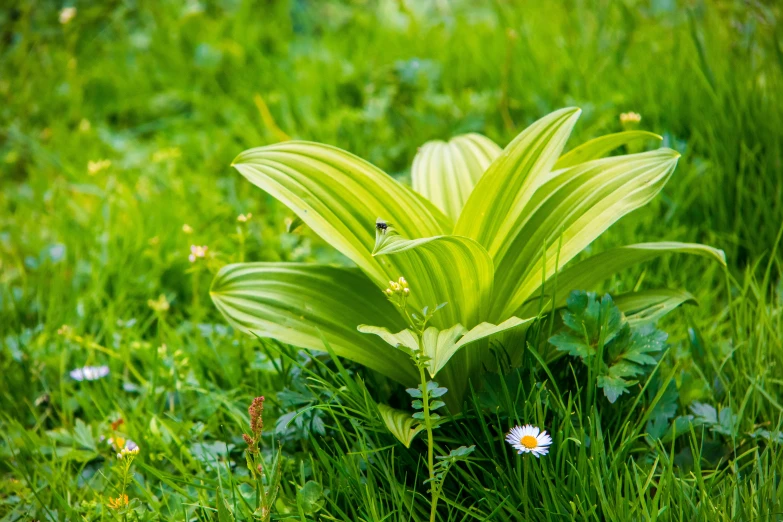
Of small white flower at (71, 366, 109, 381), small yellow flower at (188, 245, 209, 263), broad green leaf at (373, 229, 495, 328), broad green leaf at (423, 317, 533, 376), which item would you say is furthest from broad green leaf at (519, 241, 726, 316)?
small white flower at (71, 366, 109, 381)

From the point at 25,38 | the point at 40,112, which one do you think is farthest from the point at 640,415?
the point at 25,38

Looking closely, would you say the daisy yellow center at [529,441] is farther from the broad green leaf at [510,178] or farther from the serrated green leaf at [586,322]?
the broad green leaf at [510,178]

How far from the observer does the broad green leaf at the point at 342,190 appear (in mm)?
1469

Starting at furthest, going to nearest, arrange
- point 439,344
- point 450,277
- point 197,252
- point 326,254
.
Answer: point 326,254, point 197,252, point 450,277, point 439,344

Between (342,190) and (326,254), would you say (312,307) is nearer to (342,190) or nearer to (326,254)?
(342,190)

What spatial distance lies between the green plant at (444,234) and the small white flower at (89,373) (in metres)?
0.50

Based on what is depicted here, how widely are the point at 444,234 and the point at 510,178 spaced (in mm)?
180

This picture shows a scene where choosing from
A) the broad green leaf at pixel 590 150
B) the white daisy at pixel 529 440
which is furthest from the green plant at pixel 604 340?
the broad green leaf at pixel 590 150

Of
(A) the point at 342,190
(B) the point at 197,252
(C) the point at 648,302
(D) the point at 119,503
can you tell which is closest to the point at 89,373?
(B) the point at 197,252

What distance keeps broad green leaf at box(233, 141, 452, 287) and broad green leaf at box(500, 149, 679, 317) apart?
0.19 m

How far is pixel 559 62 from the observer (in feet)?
9.14

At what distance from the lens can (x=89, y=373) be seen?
1.80m

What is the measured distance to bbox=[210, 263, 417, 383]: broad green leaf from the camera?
147 centimetres

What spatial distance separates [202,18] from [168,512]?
2.74 metres
